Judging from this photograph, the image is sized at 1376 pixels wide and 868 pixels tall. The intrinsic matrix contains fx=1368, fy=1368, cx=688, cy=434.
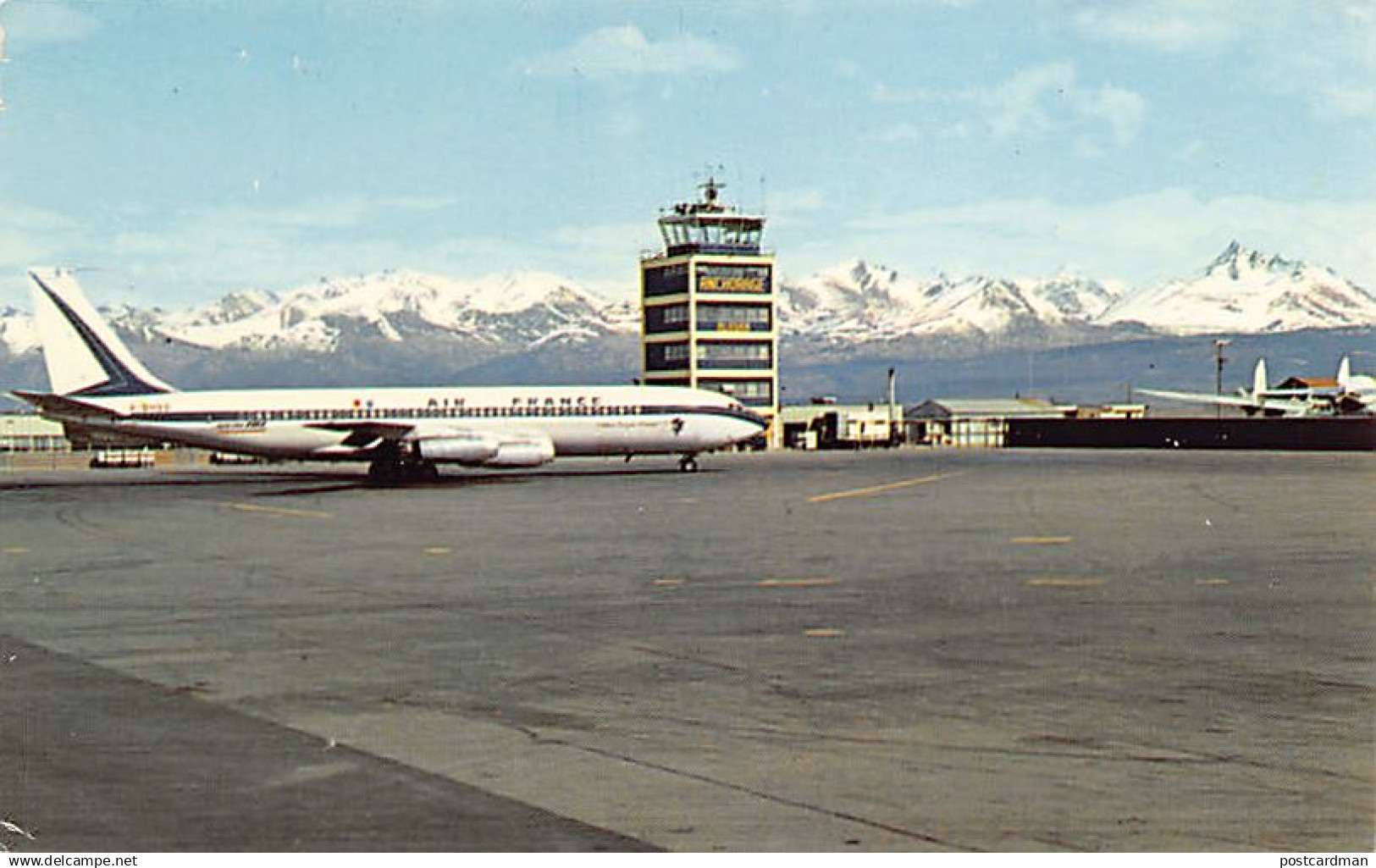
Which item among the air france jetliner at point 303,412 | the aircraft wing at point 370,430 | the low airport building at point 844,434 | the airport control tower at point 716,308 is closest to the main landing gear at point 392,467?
the air france jetliner at point 303,412

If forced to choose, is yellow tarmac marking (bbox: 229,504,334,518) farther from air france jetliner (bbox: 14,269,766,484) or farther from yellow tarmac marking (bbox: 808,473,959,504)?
yellow tarmac marking (bbox: 808,473,959,504)

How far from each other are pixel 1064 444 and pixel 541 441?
72.5 m

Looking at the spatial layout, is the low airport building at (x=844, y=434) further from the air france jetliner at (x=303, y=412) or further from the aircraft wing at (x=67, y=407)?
the aircraft wing at (x=67, y=407)

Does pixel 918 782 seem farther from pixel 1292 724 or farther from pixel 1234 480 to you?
pixel 1234 480

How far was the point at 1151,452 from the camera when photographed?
348 feet

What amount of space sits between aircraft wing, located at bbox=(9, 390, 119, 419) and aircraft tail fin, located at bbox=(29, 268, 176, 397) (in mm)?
1309

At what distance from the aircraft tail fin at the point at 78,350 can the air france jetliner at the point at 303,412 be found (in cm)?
4

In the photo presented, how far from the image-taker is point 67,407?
67562mm

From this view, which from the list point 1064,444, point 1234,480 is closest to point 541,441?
point 1234,480

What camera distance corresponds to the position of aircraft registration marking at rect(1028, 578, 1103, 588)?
997 inches

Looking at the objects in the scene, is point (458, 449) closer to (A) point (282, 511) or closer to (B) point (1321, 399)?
(A) point (282, 511)

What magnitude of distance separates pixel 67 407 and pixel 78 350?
470 cm

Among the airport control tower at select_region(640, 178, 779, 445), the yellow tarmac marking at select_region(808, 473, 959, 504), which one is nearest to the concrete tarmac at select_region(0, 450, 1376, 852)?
the yellow tarmac marking at select_region(808, 473, 959, 504)
